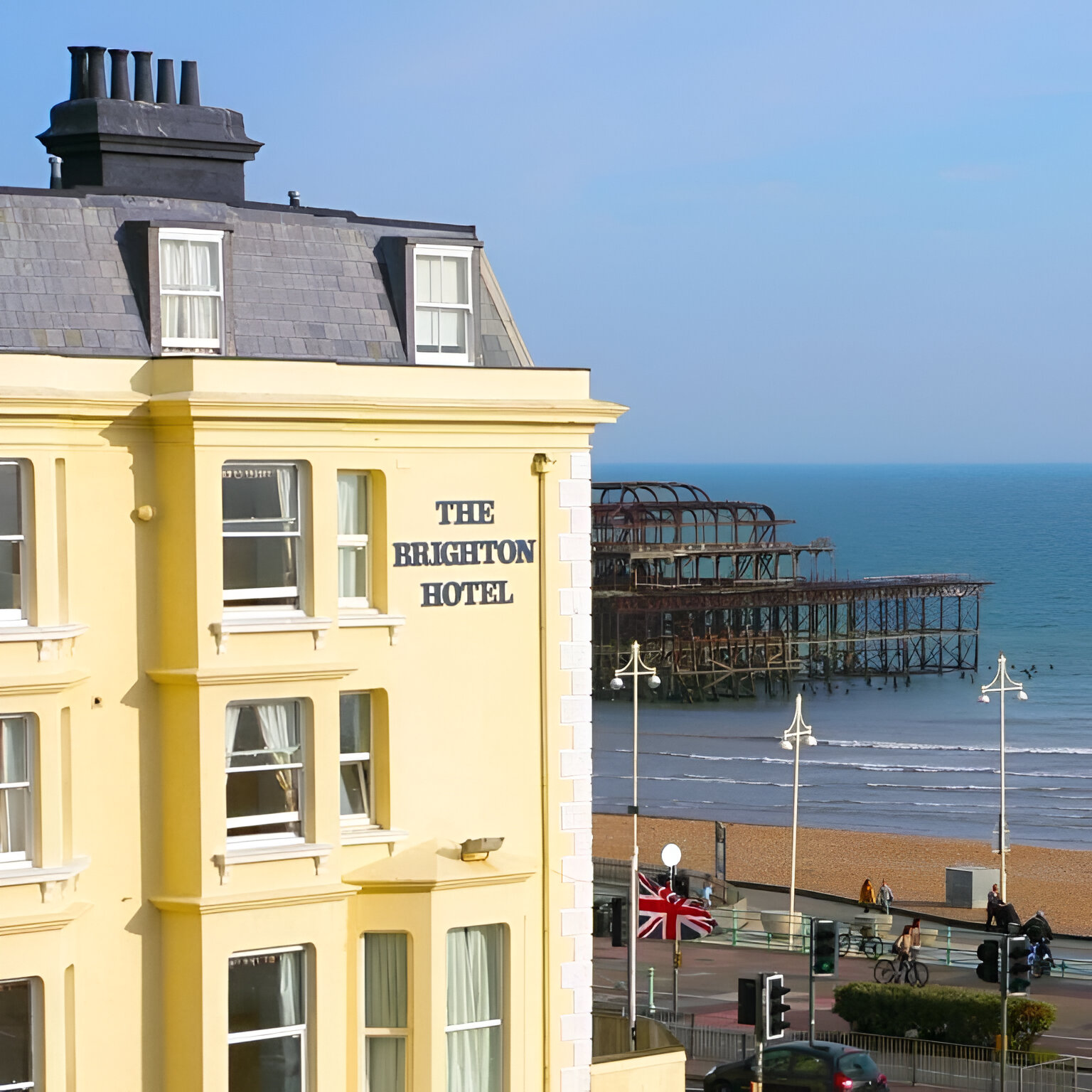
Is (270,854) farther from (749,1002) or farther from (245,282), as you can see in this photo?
(749,1002)

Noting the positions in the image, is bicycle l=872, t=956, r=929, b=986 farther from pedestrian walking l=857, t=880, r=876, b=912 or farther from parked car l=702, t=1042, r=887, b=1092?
parked car l=702, t=1042, r=887, b=1092

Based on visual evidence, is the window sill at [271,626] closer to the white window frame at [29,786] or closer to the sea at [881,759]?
the white window frame at [29,786]

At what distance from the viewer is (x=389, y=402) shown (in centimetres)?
1708

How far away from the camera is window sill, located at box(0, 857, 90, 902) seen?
1553cm

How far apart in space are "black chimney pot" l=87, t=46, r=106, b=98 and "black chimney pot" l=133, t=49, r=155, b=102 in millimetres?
313

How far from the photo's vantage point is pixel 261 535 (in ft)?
54.4

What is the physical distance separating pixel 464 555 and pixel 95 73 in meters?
6.07

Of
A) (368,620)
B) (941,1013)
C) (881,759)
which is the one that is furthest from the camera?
(881,759)

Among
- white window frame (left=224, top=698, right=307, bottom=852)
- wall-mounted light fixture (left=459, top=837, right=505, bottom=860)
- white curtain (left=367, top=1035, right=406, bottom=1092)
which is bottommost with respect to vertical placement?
white curtain (left=367, top=1035, right=406, bottom=1092)

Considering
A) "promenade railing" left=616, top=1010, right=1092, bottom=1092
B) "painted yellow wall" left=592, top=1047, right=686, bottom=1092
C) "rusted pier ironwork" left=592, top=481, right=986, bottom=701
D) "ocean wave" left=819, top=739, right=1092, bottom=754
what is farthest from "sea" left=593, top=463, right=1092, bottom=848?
"painted yellow wall" left=592, top=1047, right=686, bottom=1092

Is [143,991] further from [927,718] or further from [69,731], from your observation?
[927,718]

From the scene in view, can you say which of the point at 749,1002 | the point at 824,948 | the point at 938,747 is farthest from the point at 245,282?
the point at 938,747

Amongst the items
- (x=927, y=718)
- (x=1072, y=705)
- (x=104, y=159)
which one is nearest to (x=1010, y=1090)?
(x=104, y=159)

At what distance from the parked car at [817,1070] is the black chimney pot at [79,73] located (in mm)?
15026
